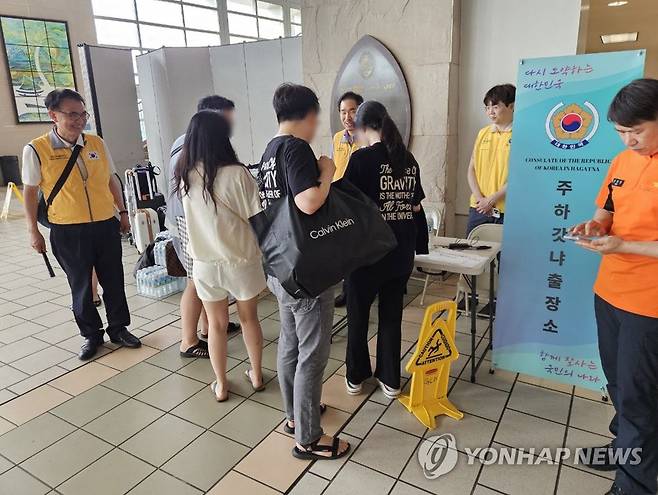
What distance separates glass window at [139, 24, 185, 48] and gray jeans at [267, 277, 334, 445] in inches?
421

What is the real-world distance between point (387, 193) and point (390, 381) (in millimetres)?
961

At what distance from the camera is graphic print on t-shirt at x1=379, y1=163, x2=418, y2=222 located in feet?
6.93

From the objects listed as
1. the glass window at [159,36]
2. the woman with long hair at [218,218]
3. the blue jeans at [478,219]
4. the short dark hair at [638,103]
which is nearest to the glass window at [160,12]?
the glass window at [159,36]

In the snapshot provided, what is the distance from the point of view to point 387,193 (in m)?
2.13

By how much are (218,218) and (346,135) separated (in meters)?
1.56

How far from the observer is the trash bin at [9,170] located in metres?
9.70

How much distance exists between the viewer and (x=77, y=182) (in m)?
2.71

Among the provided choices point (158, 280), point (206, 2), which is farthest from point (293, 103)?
point (206, 2)

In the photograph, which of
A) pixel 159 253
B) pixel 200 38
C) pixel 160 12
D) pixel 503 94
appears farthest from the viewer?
pixel 200 38

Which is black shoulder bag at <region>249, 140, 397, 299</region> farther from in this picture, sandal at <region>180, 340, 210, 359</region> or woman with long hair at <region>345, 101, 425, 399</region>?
sandal at <region>180, 340, 210, 359</region>

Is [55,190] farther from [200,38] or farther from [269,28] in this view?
[269,28]

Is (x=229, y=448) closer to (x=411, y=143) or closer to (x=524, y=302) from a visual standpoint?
(x=524, y=302)

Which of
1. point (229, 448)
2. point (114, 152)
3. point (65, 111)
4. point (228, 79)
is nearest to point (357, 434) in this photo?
point (229, 448)

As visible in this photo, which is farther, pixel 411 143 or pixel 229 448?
pixel 411 143
